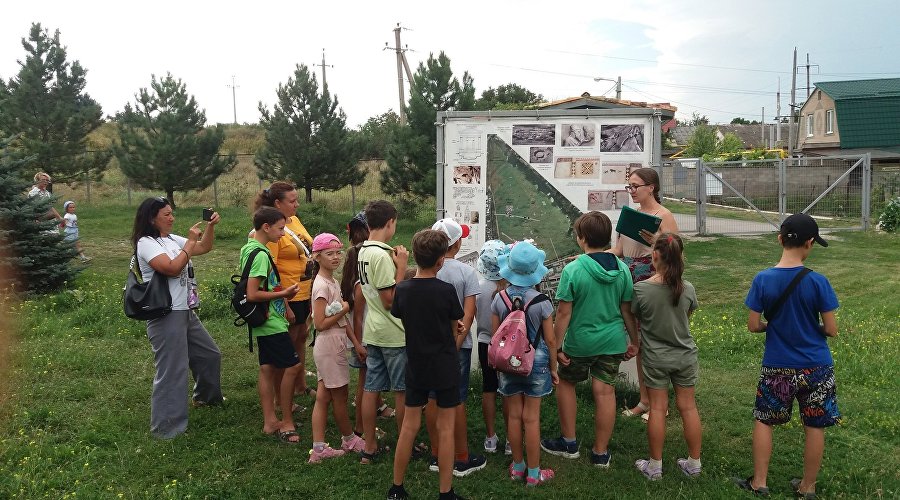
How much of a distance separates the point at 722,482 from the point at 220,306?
6872 mm

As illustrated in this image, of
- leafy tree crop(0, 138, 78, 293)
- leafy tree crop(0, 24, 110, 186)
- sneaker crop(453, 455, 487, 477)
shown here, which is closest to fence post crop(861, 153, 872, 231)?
sneaker crop(453, 455, 487, 477)

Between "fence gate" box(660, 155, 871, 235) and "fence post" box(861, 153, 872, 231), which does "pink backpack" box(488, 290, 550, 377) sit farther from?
"fence post" box(861, 153, 872, 231)

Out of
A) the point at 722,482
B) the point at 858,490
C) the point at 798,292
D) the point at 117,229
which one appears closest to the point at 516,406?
the point at 722,482

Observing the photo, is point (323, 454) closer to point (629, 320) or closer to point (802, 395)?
point (629, 320)

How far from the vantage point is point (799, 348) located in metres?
3.91

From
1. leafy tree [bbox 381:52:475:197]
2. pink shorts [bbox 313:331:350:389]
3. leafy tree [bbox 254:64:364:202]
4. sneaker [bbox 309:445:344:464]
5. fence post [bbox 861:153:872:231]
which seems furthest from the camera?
leafy tree [bbox 254:64:364:202]

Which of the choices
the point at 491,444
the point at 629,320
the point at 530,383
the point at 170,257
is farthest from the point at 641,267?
the point at 170,257

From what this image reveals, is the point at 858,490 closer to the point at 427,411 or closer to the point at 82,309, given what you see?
the point at 427,411

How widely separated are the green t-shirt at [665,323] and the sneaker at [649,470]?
25.6 inches

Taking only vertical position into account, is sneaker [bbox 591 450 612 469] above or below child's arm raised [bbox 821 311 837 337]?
below

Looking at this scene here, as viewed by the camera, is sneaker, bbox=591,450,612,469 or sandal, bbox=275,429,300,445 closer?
sneaker, bbox=591,450,612,469

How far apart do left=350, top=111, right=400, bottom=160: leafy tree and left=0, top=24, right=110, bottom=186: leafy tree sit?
360 inches

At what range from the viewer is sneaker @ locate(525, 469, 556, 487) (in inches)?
164

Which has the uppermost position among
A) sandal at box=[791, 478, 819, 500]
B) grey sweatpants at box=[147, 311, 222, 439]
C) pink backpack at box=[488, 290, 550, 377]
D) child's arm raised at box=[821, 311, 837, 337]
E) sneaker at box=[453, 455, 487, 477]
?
child's arm raised at box=[821, 311, 837, 337]
